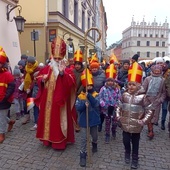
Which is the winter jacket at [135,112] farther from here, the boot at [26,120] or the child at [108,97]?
the boot at [26,120]

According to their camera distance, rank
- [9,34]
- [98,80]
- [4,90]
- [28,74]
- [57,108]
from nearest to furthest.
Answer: [57,108] < [4,90] < [98,80] < [28,74] < [9,34]

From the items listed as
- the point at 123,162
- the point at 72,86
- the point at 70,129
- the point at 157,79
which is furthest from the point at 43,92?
the point at 157,79

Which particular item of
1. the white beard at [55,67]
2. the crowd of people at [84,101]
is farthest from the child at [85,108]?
the white beard at [55,67]

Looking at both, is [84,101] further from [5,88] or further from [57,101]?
[5,88]

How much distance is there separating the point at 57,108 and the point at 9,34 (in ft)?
22.8

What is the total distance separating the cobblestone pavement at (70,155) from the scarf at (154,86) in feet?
3.25

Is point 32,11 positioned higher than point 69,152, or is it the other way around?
point 32,11

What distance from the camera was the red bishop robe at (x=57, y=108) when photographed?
15.2ft

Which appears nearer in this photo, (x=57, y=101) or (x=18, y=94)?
(x=57, y=101)

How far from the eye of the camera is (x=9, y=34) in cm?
1062

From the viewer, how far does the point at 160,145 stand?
5164mm

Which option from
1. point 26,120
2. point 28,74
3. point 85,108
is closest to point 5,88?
point 28,74

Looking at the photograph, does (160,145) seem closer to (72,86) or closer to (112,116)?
(112,116)

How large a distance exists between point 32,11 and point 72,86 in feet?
38.7
